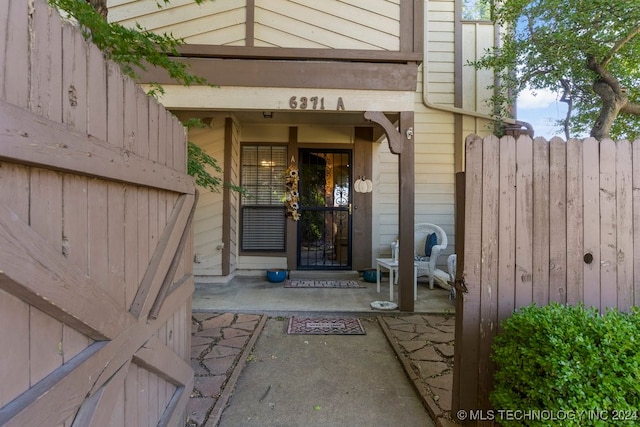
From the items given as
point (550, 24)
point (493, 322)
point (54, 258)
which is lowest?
point (493, 322)

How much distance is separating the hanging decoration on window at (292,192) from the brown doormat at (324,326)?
7.61 feet

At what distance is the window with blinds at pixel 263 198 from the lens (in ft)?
19.7

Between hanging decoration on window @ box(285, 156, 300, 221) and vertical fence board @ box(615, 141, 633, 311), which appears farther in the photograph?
hanging decoration on window @ box(285, 156, 300, 221)

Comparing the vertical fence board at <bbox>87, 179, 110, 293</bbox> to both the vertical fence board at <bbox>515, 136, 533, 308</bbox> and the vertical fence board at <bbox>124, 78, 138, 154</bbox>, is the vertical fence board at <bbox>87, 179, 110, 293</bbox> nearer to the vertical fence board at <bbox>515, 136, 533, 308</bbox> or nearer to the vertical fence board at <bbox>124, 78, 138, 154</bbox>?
the vertical fence board at <bbox>124, 78, 138, 154</bbox>

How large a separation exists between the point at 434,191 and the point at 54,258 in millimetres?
5764

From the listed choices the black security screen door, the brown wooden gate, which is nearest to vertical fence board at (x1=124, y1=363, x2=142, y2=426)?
the brown wooden gate

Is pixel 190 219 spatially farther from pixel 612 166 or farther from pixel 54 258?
pixel 612 166

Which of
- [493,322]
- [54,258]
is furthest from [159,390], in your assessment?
[493,322]

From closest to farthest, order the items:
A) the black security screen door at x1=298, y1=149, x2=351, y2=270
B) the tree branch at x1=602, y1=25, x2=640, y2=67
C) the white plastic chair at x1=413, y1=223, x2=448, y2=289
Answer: the tree branch at x1=602, y1=25, x2=640, y2=67 < the white plastic chair at x1=413, y1=223, x2=448, y2=289 < the black security screen door at x1=298, y1=149, x2=351, y2=270

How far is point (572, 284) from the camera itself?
183 cm

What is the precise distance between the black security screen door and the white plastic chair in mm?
1203

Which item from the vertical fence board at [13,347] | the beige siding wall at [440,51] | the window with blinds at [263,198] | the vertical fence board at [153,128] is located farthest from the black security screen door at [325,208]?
the vertical fence board at [13,347]

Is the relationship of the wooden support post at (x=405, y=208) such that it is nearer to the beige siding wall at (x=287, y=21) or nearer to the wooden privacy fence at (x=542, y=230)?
the beige siding wall at (x=287, y=21)

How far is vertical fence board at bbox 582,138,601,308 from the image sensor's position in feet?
5.97
